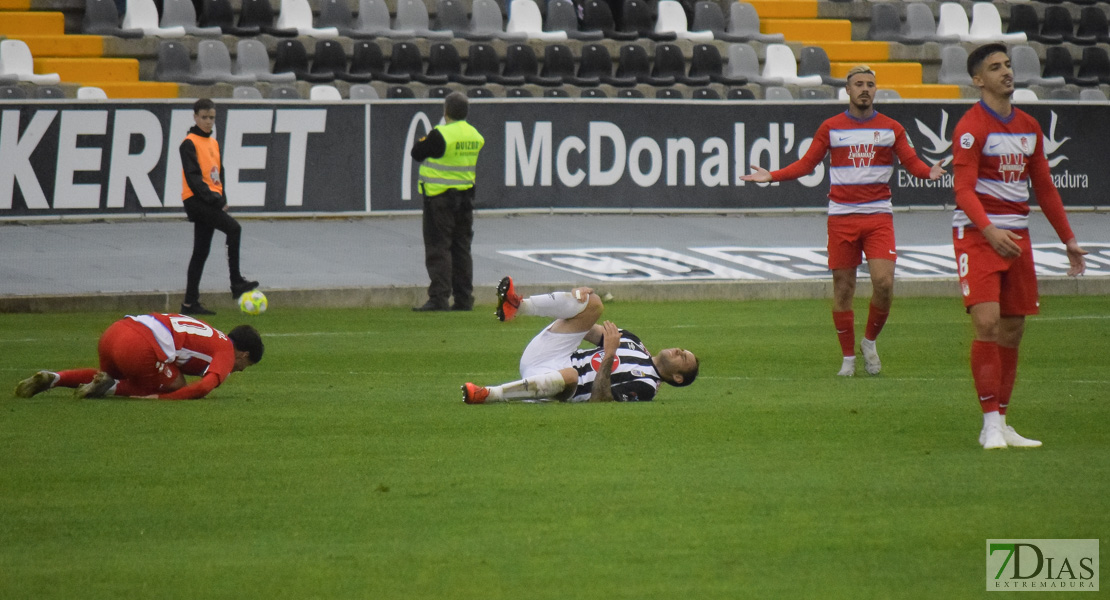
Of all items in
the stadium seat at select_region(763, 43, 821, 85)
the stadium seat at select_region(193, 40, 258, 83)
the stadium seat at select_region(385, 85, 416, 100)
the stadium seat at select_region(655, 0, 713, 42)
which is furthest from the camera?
the stadium seat at select_region(655, 0, 713, 42)

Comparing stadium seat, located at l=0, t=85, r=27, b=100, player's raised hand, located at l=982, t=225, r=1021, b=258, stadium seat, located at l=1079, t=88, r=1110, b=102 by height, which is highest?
player's raised hand, located at l=982, t=225, r=1021, b=258

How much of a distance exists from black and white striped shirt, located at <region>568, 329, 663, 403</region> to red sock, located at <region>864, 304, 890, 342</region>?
8.17 feet

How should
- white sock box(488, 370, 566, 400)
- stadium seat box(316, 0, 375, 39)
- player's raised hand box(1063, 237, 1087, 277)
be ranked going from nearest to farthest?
1. player's raised hand box(1063, 237, 1087, 277)
2. white sock box(488, 370, 566, 400)
3. stadium seat box(316, 0, 375, 39)

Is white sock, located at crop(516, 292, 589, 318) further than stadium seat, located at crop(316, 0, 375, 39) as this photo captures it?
No

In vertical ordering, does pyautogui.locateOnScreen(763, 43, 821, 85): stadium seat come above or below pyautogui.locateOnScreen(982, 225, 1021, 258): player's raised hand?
above

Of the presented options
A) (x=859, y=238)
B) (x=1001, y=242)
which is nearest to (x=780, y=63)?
(x=859, y=238)

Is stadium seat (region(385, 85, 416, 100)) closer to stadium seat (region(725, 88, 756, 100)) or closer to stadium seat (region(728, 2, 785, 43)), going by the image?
stadium seat (region(725, 88, 756, 100))

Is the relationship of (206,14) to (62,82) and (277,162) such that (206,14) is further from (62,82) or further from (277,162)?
(277,162)

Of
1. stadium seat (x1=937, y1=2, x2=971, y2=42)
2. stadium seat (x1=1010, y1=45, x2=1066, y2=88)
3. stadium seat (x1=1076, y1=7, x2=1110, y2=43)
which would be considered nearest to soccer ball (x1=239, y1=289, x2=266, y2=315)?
stadium seat (x1=1010, y1=45, x2=1066, y2=88)

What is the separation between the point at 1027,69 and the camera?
1162 inches

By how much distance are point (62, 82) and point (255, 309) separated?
8135 millimetres

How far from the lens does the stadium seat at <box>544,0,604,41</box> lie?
27.5 meters

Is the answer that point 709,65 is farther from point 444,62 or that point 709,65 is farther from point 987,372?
point 987,372

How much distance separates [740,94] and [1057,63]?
827 cm
